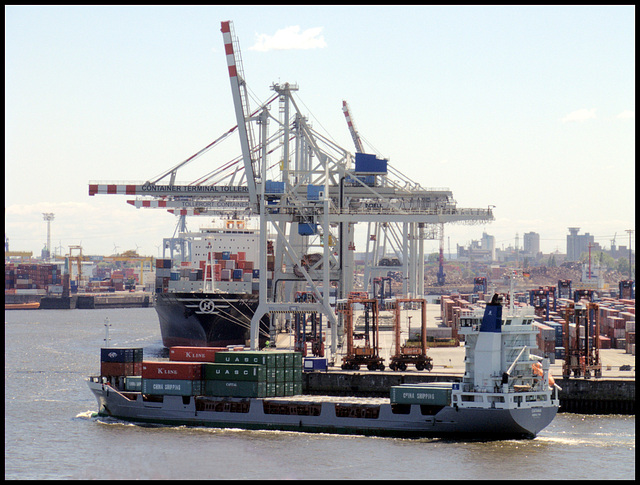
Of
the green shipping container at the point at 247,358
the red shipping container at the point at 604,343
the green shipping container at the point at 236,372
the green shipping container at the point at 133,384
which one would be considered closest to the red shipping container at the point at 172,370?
the green shipping container at the point at 236,372

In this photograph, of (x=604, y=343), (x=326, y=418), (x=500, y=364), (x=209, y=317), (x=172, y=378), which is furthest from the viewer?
(x=209, y=317)

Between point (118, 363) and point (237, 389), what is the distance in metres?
8.07

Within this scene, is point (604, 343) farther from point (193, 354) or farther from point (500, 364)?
point (193, 354)

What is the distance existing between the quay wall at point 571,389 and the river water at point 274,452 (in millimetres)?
1597

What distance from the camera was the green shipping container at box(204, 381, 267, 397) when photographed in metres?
51.0

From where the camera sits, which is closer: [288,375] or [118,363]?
[288,375]

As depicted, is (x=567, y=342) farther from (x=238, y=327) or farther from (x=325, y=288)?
(x=238, y=327)

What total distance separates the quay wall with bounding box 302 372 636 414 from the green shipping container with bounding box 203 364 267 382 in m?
9.13

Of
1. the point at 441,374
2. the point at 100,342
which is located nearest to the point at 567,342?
the point at 441,374

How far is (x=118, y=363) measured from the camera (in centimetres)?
5562

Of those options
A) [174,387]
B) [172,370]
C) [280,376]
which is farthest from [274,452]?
[172,370]

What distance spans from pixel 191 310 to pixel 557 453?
1940 inches

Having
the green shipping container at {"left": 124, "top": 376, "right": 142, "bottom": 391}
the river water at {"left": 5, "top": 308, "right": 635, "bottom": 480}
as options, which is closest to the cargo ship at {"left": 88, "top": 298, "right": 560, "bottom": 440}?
the river water at {"left": 5, "top": 308, "right": 635, "bottom": 480}

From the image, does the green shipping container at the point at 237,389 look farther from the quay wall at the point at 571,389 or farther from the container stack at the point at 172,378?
the quay wall at the point at 571,389
